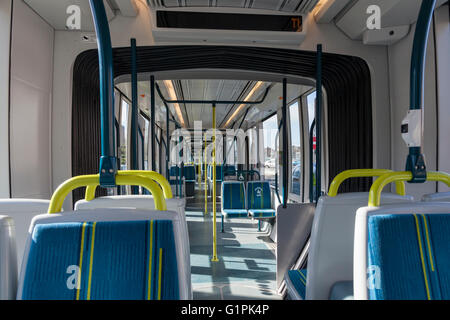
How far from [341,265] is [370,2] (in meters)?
1.88

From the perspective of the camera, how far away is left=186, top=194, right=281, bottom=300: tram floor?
3.09 m

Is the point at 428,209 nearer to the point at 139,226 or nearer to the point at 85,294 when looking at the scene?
the point at 139,226

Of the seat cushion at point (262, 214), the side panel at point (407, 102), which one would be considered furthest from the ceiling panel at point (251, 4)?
the seat cushion at point (262, 214)

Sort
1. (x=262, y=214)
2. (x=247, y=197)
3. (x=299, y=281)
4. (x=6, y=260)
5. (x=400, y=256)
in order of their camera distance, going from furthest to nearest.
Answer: (x=247, y=197) < (x=262, y=214) < (x=299, y=281) < (x=400, y=256) < (x=6, y=260)

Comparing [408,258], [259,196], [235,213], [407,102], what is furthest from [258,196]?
[408,258]

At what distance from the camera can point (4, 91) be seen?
6.38 feet

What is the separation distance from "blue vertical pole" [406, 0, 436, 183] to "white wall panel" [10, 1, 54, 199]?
229 centimetres

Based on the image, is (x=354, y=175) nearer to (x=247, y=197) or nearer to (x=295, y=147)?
(x=295, y=147)

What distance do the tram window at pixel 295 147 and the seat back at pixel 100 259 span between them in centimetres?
426

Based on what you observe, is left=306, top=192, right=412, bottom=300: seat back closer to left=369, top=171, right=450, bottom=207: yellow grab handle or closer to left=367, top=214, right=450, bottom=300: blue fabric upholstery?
left=369, top=171, right=450, bottom=207: yellow grab handle

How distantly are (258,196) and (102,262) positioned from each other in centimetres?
486

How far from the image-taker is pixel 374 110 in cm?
277

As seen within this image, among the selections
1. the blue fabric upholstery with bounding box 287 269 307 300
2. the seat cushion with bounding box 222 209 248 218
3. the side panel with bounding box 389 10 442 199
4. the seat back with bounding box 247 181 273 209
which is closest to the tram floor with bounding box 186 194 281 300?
the seat cushion with bounding box 222 209 248 218
